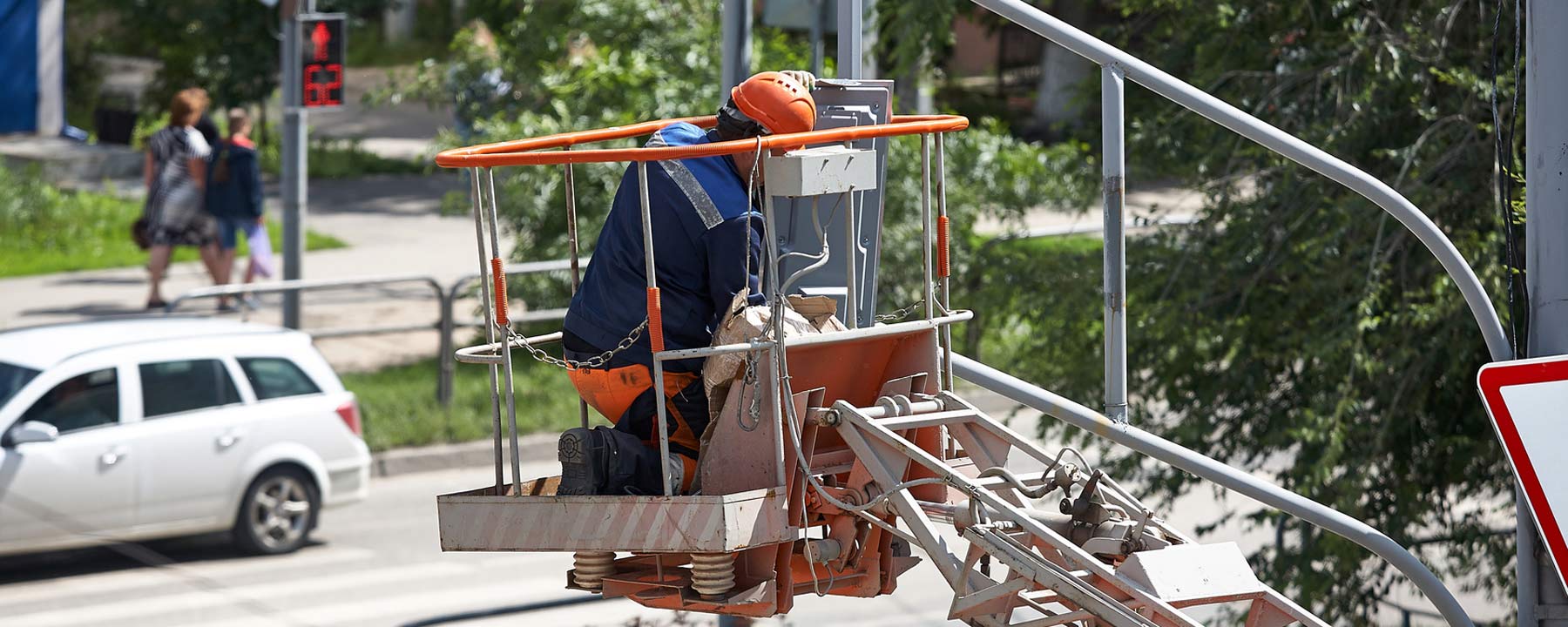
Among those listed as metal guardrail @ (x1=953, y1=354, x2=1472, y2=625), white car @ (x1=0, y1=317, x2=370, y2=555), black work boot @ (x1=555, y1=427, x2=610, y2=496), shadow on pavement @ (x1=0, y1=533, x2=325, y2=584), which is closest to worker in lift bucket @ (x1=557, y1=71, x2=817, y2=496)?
black work boot @ (x1=555, y1=427, x2=610, y2=496)

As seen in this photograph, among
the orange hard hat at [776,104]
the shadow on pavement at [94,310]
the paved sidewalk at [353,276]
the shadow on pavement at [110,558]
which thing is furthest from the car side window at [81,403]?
the orange hard hat at [776,104]

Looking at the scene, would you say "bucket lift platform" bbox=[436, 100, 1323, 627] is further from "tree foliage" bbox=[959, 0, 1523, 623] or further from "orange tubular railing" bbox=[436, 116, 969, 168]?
"tree foliage" bbox=[959, 0, 1523, 623]

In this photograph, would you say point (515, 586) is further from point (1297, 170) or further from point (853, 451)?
point (853, 451)

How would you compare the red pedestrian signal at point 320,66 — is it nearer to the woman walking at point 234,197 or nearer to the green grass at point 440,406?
the green grass at point 440,406

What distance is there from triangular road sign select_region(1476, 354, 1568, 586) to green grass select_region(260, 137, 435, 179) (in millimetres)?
24431

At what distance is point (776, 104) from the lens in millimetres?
4605

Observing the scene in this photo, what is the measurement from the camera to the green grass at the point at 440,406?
14438 millimetres

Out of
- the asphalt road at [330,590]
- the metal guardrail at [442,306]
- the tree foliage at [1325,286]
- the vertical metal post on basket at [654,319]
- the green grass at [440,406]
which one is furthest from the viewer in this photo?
the green grass at [440,406]

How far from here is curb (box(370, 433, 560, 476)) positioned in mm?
14164

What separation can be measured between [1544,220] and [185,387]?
364 inches

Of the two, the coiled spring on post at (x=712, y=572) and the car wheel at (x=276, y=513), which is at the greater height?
the coiled spring on post at (x=712, y=572)

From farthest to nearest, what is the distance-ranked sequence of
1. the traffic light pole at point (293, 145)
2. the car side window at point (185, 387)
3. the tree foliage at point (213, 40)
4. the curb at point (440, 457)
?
the tree foliage at point (213, 40)
the traffic light pole at point (293, 145)
the curb at point (440, 457)
the car side window at point (185, 387)

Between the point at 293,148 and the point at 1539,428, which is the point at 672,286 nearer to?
the point at 1539,428

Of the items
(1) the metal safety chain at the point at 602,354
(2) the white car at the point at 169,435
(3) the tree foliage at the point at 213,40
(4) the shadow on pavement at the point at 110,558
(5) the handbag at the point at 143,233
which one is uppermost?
(3) the tree foliage at the point at 213,40
